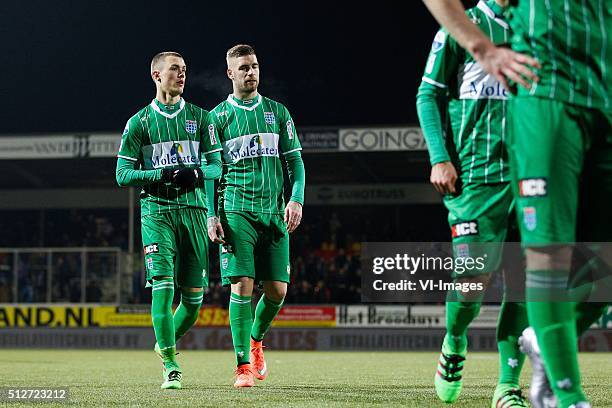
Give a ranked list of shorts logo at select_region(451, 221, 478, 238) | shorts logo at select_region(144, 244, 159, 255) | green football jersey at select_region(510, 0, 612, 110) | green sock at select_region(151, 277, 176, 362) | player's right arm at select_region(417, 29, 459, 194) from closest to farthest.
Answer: green football jersey at select_region(510, 0, 612, 110) → player's right arm at select_region(417, 29, 459, 194) → shorts logo at select_region(451, 221, 478, 238) → green sock at select_region(151, 277, 176, 362) → shorts logo at select_region(144, 244, 159, 255)

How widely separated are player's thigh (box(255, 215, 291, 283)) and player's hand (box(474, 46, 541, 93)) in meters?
4.10

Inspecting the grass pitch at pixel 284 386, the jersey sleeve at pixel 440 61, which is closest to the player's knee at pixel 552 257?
the jersey sleeve at pixel 440 61

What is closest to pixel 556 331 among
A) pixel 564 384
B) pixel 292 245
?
pixel 564 384

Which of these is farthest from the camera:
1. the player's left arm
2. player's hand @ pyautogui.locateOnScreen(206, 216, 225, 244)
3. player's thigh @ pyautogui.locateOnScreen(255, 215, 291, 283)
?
the player's left arm

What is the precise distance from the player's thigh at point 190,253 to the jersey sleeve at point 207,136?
1.53 ft

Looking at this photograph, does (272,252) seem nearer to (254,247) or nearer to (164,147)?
(254,247)

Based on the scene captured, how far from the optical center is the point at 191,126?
730 cm

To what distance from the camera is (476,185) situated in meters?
4.96

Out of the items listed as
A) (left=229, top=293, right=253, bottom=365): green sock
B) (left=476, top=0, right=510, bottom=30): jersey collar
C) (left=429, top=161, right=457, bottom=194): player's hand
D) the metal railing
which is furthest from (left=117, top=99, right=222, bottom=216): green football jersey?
the metal railing

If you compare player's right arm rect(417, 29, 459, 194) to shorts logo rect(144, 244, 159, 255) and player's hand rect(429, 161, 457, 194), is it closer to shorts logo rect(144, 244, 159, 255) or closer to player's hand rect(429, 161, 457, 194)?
player's hand rect(429, 161, 457, 194)

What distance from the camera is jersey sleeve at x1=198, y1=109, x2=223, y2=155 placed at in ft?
24.1

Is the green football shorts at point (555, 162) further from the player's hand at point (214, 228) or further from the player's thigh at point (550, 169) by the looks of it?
the player's hand at point (214, 228)

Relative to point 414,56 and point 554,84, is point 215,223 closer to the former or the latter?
point 554,84

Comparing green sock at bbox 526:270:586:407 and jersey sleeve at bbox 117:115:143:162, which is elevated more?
jersey sleeve at bbox 117:115:143:162
